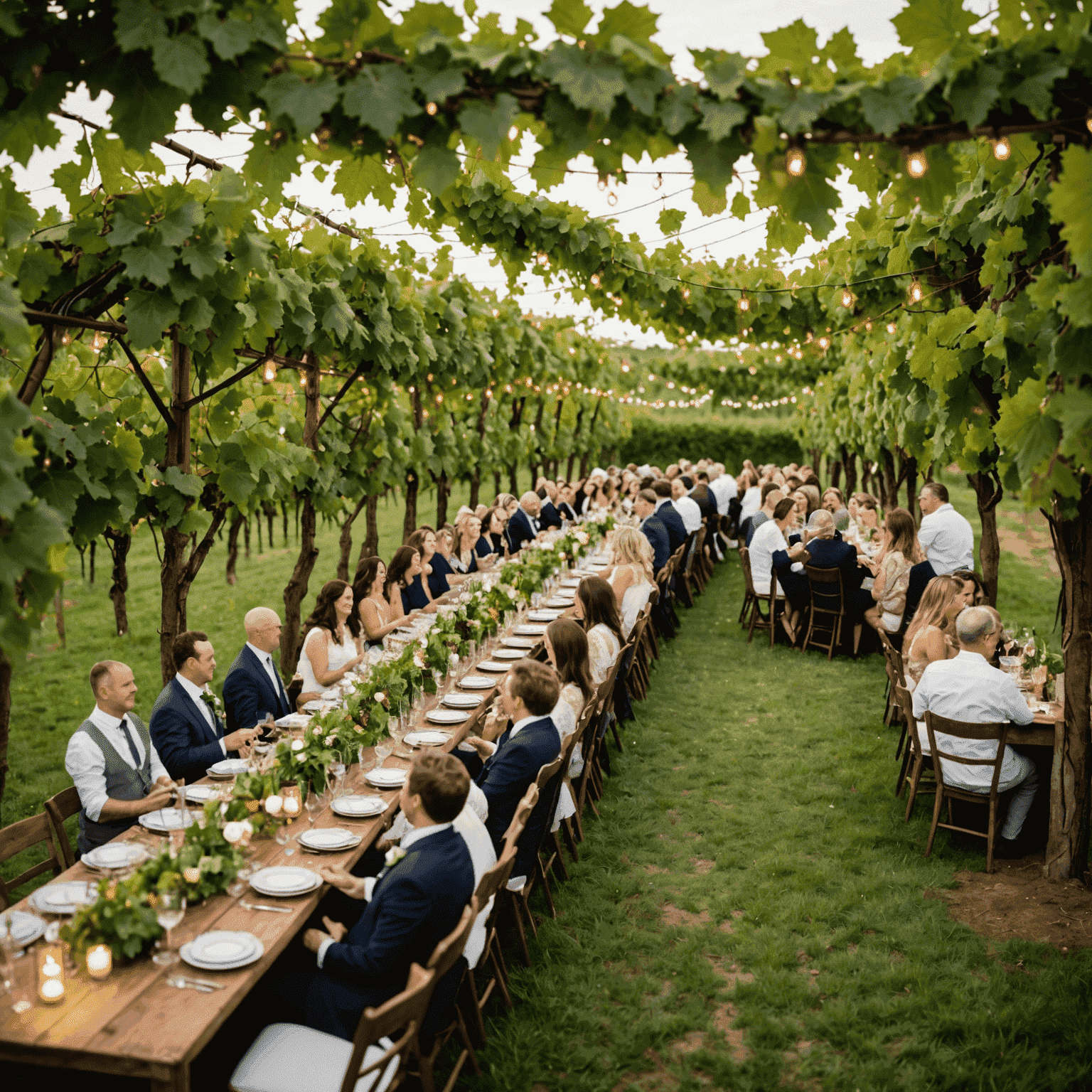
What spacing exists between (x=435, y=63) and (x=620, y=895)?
401 centimetres

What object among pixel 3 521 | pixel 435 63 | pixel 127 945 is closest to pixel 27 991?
pixel 127 945

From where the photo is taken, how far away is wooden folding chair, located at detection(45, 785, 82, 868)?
378 cm

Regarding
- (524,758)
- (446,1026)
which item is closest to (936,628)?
(524,758)

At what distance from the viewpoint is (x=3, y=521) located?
244 centimetres

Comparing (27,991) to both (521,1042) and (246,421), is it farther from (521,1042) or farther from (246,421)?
(246,421)

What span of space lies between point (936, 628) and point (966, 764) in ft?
3.53

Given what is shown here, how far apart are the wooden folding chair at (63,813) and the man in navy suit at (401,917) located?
1281 millimetres

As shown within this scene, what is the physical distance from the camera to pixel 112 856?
3383 mm

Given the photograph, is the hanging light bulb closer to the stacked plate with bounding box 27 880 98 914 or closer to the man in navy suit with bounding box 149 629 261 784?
the stacked plate with bounding box 27 880 98 914

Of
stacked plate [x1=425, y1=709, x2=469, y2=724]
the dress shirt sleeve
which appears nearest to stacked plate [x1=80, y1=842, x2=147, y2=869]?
the dress shirt sleeve

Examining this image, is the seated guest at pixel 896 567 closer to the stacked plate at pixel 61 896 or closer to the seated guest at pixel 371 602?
the seated guest at pixel 371 602

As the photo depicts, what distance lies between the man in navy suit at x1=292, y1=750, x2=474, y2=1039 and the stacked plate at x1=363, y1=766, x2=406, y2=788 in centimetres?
89

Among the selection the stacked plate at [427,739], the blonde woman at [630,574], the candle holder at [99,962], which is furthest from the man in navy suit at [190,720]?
the blonde woman at [630,574]

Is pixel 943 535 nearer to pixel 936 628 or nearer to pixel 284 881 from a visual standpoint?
pixel 936 628
